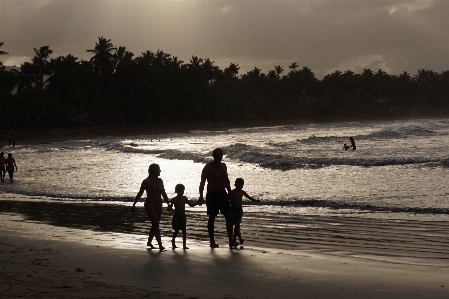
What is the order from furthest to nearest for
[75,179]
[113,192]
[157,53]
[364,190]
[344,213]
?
[157,53]
[75,179]
[113,192]
[364,190]
[344,213]

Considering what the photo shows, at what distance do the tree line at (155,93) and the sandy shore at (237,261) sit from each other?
2234 inches

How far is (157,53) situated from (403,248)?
333 feet

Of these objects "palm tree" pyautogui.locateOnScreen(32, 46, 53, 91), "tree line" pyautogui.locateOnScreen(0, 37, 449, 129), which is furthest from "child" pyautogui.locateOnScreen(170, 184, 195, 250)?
"palm tree" pyautogui.locateOnScreen(32, 46, 53, 91)

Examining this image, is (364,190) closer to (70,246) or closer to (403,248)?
(403,248)

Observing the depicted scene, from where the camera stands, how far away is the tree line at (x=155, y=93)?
7613cm

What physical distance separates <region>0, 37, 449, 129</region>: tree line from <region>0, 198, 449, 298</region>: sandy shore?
56751mm

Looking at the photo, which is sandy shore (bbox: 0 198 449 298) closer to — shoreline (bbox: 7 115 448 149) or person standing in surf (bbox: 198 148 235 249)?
person standing in surf (bbox: 198 148 235 249)

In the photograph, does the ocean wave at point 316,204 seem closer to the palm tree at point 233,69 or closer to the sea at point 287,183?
the sea at point 287,183

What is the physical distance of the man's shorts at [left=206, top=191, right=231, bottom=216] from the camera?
9.53 m

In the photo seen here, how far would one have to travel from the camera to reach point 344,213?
1411 cm

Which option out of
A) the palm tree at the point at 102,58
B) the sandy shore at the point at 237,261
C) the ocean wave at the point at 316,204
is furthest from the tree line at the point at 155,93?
the sandy shore at the point at 237,261

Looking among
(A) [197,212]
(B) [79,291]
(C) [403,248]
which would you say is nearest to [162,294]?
(B) [79,291]

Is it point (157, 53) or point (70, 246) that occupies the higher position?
point (157, 53)

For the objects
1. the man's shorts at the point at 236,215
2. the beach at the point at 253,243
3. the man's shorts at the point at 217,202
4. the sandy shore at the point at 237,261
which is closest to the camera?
the sandy shore at the point at 237,261
